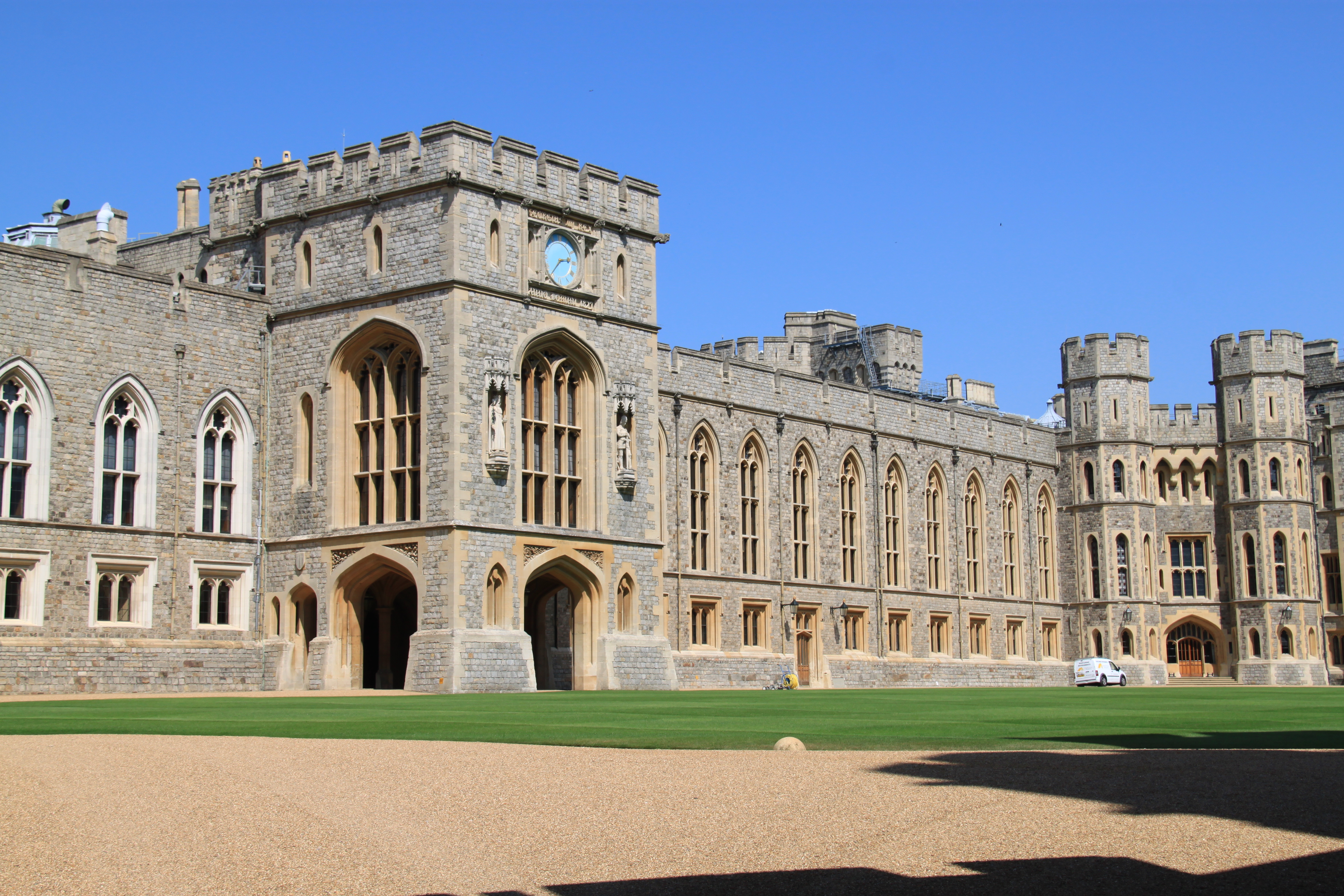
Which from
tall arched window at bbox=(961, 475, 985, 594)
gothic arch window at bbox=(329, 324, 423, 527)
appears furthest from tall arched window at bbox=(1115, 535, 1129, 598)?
gothic arch window at bbox=(329, 324, 423, 527)

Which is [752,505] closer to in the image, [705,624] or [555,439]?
[705,624]

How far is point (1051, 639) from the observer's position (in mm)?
52500

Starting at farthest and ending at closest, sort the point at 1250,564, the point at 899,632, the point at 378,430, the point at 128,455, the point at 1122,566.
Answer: the point at 1122,566 < the point at 1250,564 < the point at 899,632 < the point at 378,430 < the point at 128,455

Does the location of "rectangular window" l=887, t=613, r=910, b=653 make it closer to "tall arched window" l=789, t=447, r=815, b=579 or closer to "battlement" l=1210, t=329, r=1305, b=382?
"tall arched window" l=789, t=447, r=815, b=579

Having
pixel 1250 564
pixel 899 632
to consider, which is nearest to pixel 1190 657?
pixel 1250 564

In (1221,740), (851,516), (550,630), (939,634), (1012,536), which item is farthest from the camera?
(1012,536)

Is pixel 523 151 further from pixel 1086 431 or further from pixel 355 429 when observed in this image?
pixel 1086 431

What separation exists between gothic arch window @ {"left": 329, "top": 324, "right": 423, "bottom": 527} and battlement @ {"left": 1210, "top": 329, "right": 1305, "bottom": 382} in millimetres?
31068

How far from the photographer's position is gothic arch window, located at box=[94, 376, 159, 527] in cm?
2925

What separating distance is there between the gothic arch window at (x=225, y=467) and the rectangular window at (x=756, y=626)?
13926 millimetres

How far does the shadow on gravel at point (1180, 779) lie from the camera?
9320 mm

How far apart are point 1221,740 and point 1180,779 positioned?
391 cm

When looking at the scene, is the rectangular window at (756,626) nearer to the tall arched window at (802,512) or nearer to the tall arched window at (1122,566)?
the tall arched window at (802,512)

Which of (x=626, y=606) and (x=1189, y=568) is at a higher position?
(x=1189, y=568)
